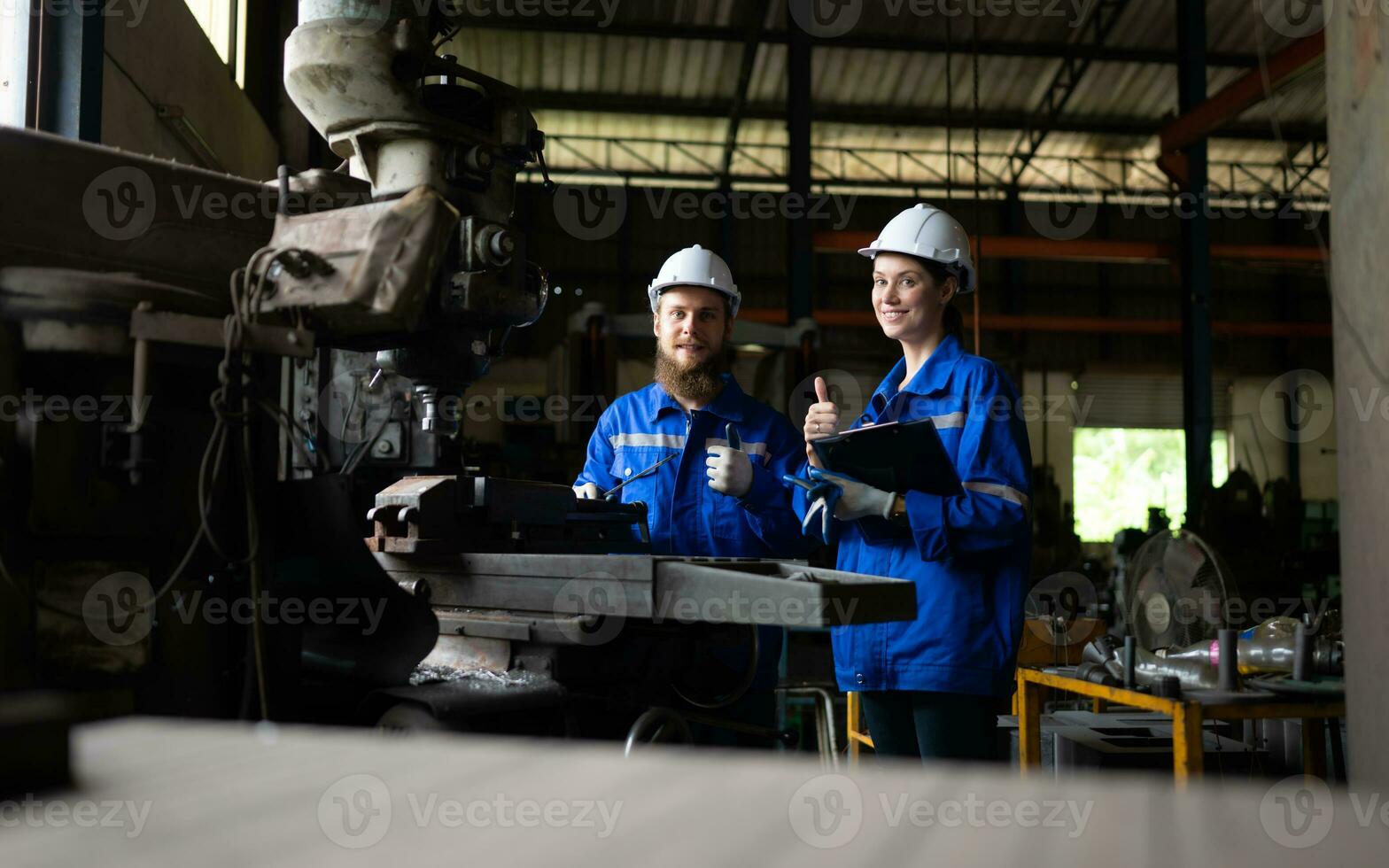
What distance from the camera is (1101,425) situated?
13.2 metres

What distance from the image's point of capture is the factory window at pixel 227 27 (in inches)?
222

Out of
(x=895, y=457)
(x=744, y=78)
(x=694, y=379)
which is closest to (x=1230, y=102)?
(x=744, y=78)

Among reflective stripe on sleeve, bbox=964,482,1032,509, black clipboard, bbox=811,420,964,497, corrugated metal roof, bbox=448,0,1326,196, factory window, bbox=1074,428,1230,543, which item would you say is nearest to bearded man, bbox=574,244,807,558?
black clipboard, bbox=811,420,964,497

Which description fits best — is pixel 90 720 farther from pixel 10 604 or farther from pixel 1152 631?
pixel 1152 631

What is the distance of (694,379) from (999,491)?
801 mm

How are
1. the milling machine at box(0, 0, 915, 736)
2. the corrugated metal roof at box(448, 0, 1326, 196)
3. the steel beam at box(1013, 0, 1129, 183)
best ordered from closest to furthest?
1. the milling machine at box(0, 0, 915, 736)
2. the corrugated metal roof at box(448, 0, 1326, 196)
3. the steel beam at box(1013, 0, 1129, 183)

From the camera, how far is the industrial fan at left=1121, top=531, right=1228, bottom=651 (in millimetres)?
2844

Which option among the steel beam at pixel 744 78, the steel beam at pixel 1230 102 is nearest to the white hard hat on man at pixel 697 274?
the steel beam at pixel 1230 102

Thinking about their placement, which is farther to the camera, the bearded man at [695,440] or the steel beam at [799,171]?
the steel beam at [799,171]

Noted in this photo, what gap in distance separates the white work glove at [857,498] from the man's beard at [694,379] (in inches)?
23.7

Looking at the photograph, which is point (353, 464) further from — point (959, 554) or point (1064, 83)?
point (1064, 83)

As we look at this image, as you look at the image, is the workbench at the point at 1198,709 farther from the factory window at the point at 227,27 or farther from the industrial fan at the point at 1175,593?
the factory window at the point at 227,27

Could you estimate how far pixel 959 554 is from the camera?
1.83 meters

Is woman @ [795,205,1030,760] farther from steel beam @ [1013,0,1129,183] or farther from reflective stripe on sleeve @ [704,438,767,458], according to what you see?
steel beam @ [1013,0,1129,183]
